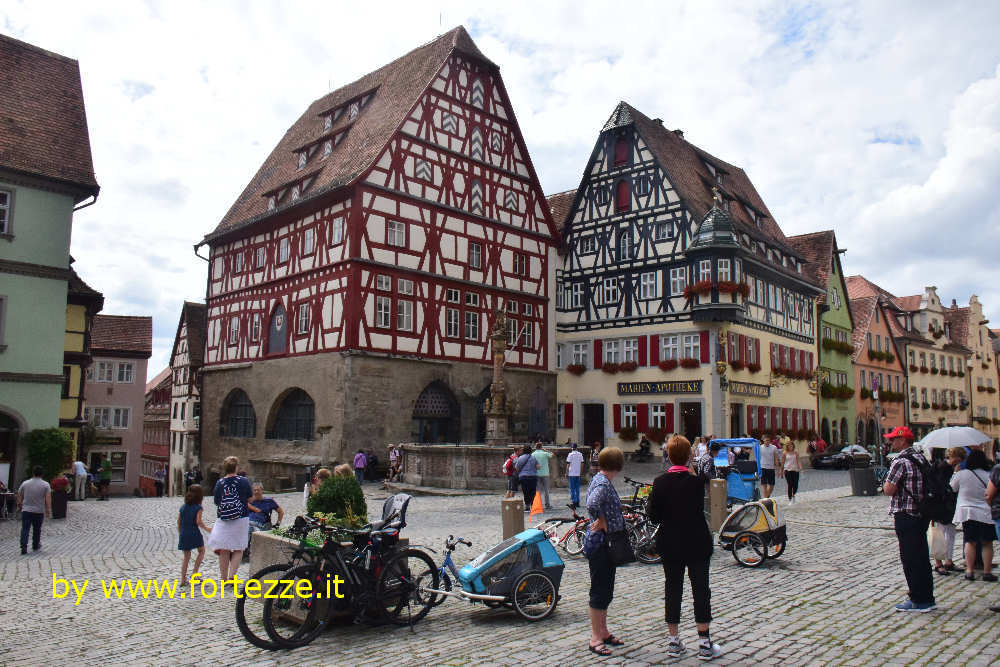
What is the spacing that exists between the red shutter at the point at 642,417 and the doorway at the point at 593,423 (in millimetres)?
1844

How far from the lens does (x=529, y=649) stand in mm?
6359

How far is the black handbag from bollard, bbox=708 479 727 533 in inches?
267

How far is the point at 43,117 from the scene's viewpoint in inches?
866

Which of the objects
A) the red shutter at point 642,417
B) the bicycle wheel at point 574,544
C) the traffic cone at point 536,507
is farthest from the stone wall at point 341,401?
the bicycle wheel at point 574,544

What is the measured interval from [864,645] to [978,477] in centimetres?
357

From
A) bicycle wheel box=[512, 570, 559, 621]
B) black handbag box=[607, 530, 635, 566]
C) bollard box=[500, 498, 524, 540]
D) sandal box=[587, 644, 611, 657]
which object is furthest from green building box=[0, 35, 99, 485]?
black handbag box=[607, 530, 635, 566]

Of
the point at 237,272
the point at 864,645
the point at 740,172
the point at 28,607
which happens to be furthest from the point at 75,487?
the point at 740,172

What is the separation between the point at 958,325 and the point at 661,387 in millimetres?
37368

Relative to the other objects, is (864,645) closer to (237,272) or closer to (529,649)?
(529,649)

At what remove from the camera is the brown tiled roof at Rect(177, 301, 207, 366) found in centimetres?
4481

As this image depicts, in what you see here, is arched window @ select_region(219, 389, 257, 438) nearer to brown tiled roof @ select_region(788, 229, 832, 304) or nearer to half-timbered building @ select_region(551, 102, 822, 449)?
half-timbered building @ select_region(551, 102, 822, 449)

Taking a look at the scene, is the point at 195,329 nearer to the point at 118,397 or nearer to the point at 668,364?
the point at 118,397

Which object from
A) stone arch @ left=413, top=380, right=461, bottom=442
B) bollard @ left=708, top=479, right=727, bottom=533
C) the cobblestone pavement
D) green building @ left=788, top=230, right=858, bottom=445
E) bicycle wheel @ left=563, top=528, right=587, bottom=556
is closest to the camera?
the cobblestone pavement

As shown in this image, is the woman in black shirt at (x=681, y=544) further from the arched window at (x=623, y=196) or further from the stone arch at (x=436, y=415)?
the arched window at (x=623, y=196)
